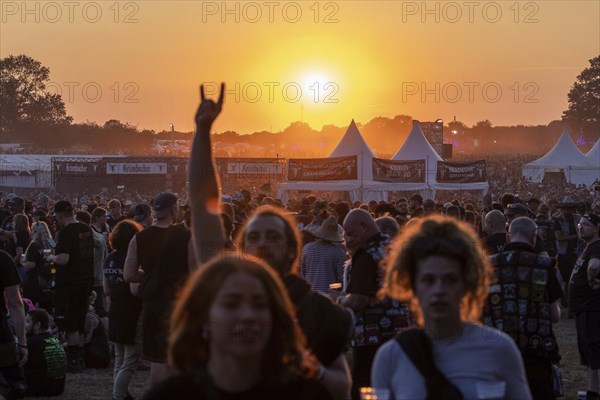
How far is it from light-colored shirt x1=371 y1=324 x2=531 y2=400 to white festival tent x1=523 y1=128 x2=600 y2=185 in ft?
145

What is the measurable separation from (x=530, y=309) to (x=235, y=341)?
3844mm

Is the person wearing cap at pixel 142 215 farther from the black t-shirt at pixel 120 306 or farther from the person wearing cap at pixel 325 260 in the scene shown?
the person wearing cap at pixel 325 260

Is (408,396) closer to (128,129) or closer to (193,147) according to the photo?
(193,147)

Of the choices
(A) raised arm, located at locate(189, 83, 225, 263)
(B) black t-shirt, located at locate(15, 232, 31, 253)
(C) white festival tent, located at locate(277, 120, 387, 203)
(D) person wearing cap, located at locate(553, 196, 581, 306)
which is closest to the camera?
(A) raised arm, located at locate(189, 83, 225, 263)

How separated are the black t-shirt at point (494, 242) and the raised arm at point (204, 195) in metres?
4.14

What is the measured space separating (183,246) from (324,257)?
110 inches

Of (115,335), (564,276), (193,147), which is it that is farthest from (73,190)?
(193,147)

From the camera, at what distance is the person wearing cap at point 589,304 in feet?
28.9

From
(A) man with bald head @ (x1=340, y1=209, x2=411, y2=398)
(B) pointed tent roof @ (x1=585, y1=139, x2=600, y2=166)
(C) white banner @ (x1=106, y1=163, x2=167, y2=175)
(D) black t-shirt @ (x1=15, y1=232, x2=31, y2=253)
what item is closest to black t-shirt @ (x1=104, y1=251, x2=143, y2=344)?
(A) man with bald head @ (x1=340, y1=209, x2=411, y2=398)

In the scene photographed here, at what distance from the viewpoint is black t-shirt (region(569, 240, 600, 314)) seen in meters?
8.80

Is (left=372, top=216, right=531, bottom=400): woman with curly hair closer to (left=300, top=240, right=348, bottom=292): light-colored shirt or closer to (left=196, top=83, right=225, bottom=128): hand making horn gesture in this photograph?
(left=196, top=83, right=225, bottom=128): hand making horn gesture

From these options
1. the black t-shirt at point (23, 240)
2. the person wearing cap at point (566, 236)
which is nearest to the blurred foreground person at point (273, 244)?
the black t-shirt at point (23, 240)

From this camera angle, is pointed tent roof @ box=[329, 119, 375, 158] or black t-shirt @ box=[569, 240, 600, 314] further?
pointed tent roof @ box=[329, 119, 375, 158]

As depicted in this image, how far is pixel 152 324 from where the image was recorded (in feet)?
22.6
